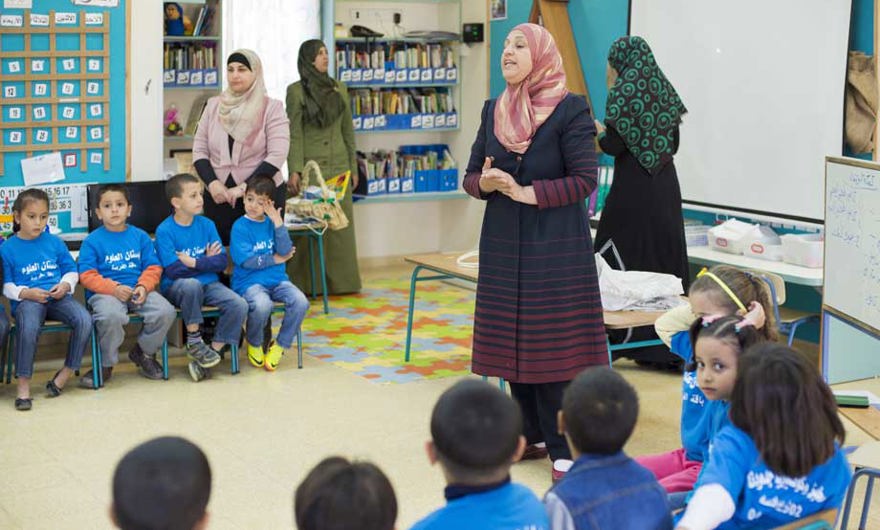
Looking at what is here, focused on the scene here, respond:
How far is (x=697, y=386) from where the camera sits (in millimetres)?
3154

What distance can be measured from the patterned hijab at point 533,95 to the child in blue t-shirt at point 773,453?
1866 millimetres

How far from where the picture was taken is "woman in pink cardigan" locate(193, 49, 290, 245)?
6176 mm

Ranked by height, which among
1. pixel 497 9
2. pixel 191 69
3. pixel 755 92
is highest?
pixel 497 9

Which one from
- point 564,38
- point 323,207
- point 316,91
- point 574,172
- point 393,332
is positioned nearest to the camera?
point 574,172

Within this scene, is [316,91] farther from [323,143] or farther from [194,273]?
[194,273]

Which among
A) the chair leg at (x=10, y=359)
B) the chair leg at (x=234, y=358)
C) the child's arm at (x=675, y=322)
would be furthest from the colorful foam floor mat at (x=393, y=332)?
the child's arm at (x=675, y=322)

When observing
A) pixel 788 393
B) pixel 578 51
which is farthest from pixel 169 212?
pixel 788 393

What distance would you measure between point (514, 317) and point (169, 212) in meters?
2.66

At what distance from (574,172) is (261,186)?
221 centimetres

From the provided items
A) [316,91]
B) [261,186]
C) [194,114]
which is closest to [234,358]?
[261,186]

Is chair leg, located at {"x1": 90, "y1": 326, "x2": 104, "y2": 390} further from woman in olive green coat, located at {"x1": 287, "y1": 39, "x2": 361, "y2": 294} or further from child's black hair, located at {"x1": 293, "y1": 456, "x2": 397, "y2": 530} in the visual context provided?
child's black hair, located at {"x1": 293, "y1": 456, "x2": 397, "y2": 530}

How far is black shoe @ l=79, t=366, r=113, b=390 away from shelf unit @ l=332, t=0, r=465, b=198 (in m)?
3.15

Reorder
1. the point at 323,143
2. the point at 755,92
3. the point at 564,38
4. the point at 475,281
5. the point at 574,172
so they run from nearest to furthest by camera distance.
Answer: the point at 574,172
the point at 475,281
the point at 755,92
the point at 323,143
the point at 564,38

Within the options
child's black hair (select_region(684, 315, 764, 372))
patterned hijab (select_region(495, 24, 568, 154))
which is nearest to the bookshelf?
patterned hijab (select_region(495, 24, 568, 154))
